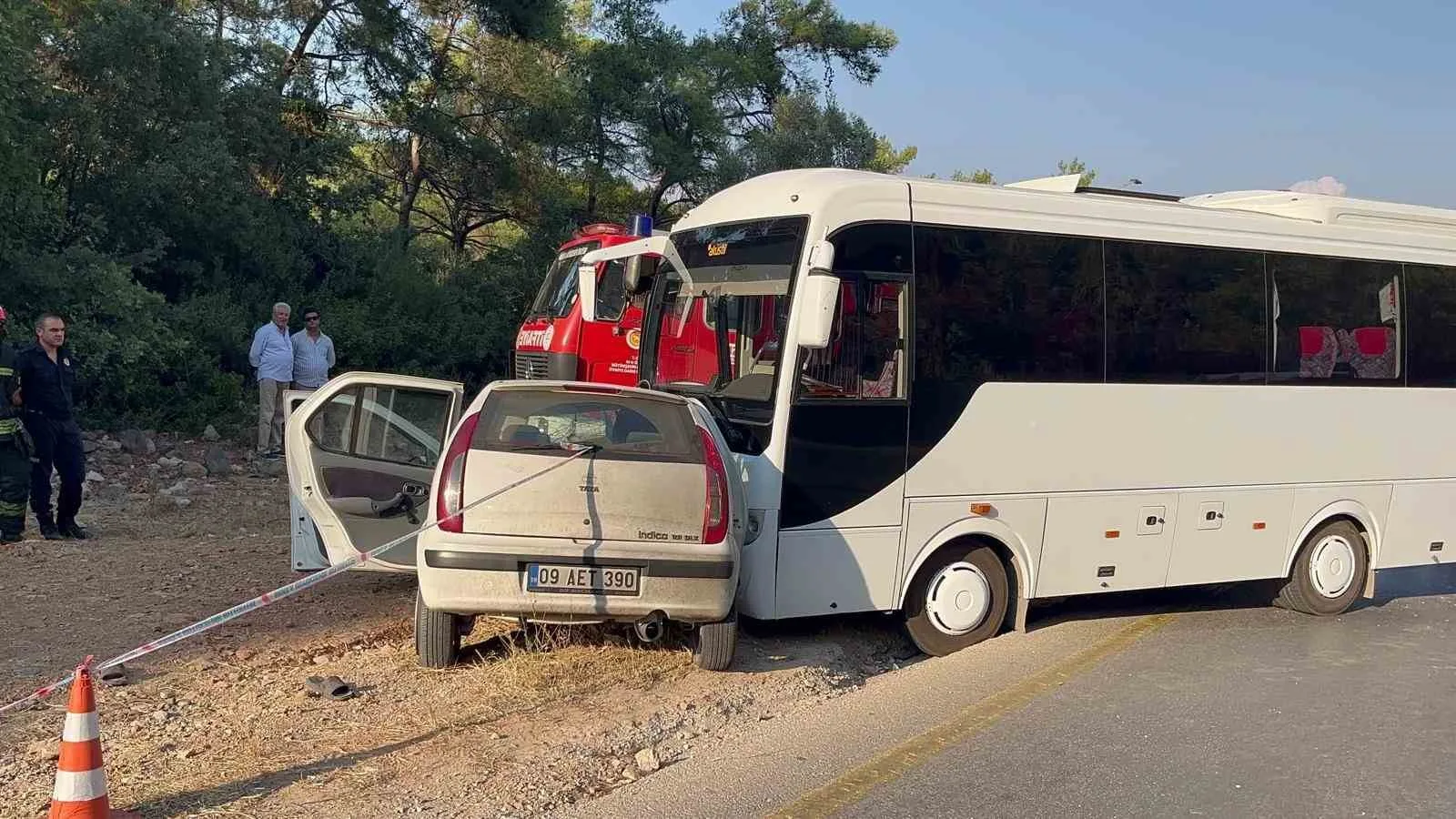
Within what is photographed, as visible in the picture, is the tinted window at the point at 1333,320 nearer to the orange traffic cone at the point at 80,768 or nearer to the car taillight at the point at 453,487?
the car taillight at the point at 453,487

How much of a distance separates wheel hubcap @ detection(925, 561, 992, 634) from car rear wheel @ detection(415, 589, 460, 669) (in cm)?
299

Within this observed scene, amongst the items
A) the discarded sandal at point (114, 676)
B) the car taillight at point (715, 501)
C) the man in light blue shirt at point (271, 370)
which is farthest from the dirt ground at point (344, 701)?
the man in light blue shirt at point (271, 370)

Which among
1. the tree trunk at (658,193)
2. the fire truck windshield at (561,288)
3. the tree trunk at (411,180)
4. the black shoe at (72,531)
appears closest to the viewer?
Answer: the black shoe at (72,531)

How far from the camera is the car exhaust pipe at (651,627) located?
6285 mm

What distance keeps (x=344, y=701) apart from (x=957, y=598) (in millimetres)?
3826

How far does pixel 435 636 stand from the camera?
653cm

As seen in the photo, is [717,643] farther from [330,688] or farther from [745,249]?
[745,249]

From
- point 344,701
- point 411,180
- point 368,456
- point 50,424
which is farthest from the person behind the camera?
point 411,180

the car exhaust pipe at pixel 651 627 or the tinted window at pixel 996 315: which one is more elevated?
the tinted window at pixel 996 315

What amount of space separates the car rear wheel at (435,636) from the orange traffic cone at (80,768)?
2.37m

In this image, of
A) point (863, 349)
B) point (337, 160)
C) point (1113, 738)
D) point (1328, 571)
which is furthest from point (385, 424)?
point (337, 160)

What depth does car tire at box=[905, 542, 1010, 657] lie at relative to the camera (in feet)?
25.3

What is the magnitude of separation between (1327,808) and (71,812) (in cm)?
489

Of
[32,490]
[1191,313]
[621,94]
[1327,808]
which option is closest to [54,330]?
[32,490]
